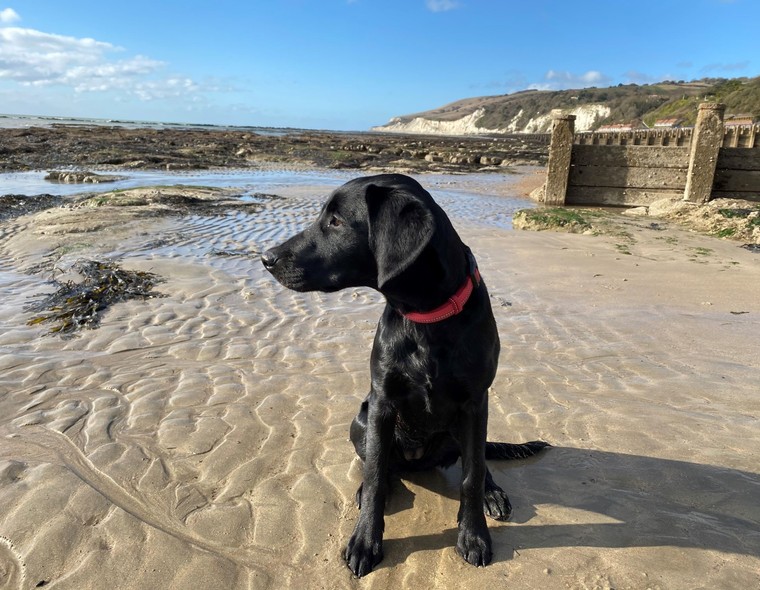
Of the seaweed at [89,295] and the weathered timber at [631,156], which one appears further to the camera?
the weathered timber at [631,156]

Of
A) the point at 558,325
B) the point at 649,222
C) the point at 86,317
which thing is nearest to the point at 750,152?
the point at 649,222

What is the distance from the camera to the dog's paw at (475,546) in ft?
7.98

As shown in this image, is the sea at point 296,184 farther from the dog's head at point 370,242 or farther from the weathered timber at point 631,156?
the dog's head at point 370,242

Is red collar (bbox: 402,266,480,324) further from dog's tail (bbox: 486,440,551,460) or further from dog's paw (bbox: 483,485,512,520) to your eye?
dog's tail (bbox: 486,440,551,460)

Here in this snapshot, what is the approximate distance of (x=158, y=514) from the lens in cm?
270

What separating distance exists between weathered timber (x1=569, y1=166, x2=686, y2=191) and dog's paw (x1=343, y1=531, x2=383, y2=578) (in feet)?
46.2

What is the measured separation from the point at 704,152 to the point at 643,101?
118m

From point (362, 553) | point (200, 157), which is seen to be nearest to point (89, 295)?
point (362, 553)

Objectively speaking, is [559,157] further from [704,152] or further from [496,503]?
[496,503]

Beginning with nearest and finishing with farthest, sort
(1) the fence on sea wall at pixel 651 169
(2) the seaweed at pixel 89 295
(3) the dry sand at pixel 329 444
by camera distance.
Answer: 1. (3) the dry sand at pixel 329 444
2. (2) the seaweed at pixel 89 295
3. (1) the fence on sea wall at pixel 651 169

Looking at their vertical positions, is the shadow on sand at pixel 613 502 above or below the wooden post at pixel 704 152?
below

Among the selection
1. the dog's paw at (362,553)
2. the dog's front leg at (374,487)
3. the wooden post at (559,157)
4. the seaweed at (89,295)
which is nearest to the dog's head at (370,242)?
the dog's front leg at (374,487)

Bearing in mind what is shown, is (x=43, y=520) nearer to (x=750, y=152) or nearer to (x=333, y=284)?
(x=333, y=284)

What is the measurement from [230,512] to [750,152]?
15254 millimetres
